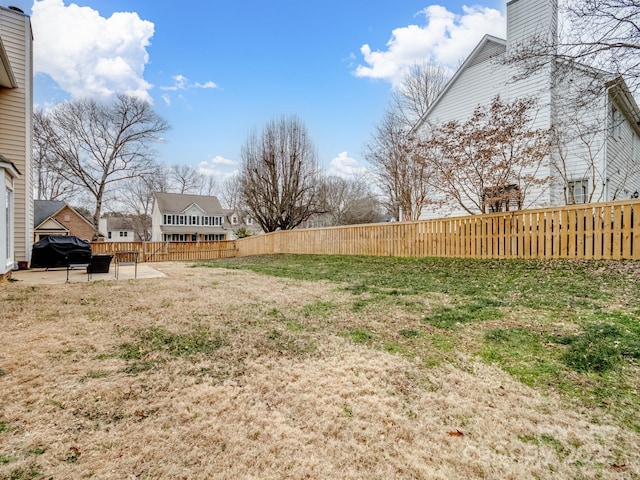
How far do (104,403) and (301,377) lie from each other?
1.36m

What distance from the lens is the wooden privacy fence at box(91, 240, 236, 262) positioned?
17844mm

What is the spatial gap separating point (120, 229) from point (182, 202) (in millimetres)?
15243

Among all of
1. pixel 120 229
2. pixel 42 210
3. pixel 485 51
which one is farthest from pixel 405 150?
pixel 120 229

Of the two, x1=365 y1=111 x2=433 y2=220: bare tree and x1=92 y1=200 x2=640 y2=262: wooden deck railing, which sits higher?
x1=365 y1=111 x2=433 y2=220: bare tree

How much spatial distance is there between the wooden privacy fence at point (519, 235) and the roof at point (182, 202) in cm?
3244

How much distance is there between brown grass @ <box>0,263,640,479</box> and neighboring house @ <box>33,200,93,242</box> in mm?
25261

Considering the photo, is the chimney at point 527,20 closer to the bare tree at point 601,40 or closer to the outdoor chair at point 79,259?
the bare tree at point 601,40

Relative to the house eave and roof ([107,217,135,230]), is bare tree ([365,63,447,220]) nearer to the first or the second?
the house eave

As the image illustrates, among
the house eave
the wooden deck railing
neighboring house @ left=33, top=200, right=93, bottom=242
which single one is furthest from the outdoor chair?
neighboring house @ left=33, top=200, right=93, bottom=242

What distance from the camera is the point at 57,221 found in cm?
2783

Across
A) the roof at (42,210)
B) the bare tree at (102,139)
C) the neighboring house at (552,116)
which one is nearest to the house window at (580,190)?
the neighboring house at (552,116)

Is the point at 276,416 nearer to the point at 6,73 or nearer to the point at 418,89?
the point at 6,73

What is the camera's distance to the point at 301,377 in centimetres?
251

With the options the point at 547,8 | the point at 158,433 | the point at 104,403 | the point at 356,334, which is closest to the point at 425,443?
the point at 158,433
